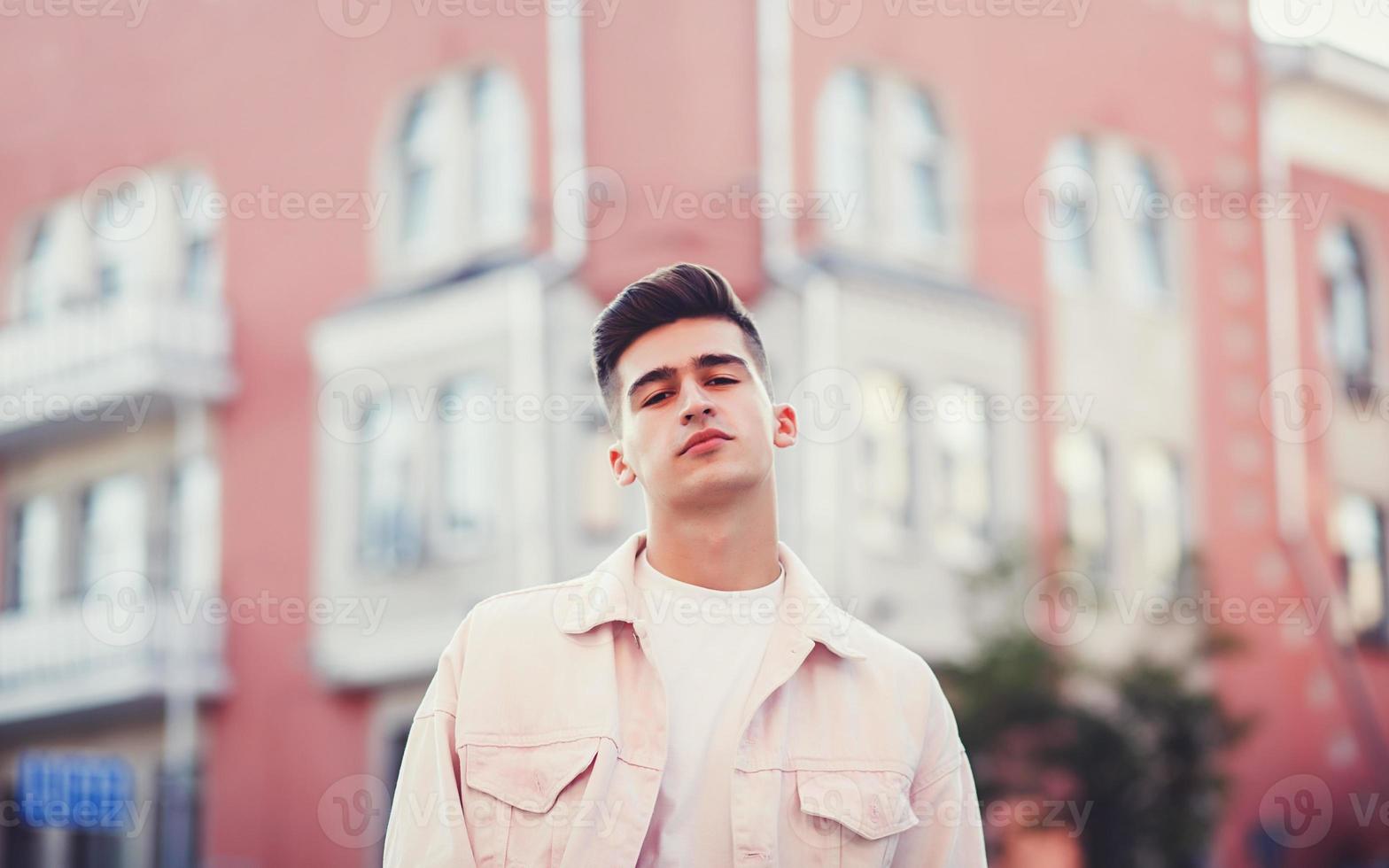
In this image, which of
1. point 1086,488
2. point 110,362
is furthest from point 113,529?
point 1086,488

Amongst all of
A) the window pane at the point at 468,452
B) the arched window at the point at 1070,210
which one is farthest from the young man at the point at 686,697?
the arched window at the point at 1070,210

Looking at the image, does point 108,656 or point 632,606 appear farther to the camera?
point 108,656

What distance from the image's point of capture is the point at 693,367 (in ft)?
10.8

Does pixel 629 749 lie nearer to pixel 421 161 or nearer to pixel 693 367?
pixel 693 367

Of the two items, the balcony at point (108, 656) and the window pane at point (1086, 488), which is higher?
the window pane at point (1086, 488)

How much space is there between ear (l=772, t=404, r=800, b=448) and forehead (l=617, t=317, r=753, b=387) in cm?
18

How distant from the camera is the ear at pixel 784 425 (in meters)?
3.51

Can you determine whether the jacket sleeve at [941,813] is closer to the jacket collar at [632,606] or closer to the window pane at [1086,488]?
the jacket collar at [632,606]

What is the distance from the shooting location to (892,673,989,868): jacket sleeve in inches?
124

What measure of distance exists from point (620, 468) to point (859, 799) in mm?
800

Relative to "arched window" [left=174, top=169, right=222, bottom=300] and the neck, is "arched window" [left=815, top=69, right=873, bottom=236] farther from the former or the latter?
the neck

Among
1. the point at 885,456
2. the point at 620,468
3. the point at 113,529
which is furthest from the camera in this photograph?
the point at 113,529

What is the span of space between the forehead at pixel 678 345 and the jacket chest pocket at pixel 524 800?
71 centimetres

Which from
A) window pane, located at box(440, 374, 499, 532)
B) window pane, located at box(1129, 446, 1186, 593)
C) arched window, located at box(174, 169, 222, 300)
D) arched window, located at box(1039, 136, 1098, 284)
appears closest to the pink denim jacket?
window pane, located at box(440, 374, 499, 532)
